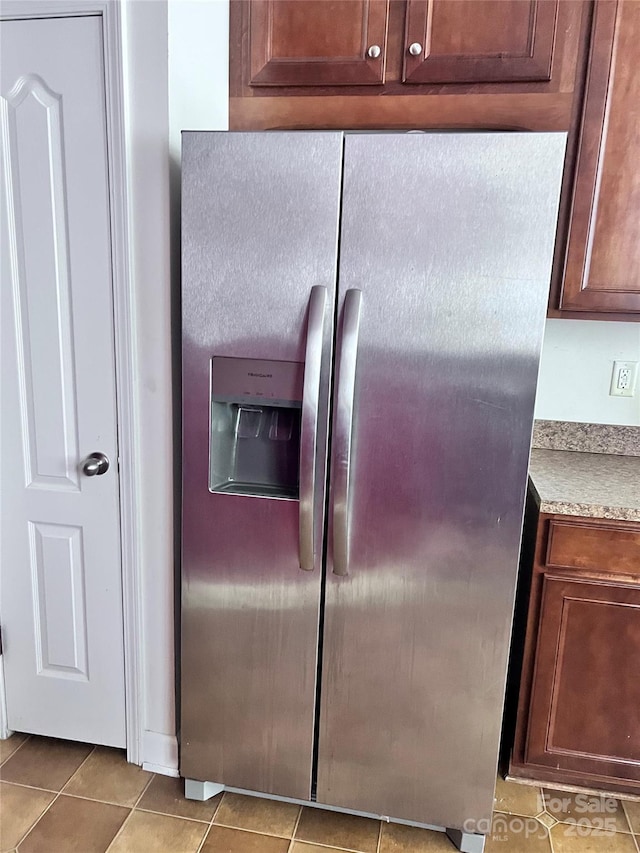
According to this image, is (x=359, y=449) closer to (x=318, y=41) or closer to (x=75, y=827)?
(x=318, y=41)

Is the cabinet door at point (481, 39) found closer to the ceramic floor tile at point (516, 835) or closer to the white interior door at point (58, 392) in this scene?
the white interior door at point (58, 392)

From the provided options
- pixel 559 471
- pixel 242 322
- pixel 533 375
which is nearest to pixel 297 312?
pixel 242 322

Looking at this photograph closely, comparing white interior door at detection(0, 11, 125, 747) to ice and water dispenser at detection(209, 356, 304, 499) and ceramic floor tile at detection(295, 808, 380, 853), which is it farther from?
ceramic floor tile at detection(295, 808, 380, 853)

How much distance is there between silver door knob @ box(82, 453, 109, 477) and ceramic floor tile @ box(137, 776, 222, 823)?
0.97 metres

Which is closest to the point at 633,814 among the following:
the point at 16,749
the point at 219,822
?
the point at 219,822

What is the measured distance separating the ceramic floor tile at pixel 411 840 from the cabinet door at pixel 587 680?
35 cm

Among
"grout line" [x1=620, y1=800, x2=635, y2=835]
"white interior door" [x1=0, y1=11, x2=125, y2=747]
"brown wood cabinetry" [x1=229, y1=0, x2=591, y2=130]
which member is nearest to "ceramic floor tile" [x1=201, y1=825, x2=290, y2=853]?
"white interior door" [x1=0, y1=11, x2=125, y2=747]

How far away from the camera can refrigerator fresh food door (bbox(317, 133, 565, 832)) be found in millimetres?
1396

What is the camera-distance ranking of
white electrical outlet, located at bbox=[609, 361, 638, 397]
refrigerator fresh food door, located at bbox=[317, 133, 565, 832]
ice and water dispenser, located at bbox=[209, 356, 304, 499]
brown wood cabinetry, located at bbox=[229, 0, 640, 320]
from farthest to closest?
white electrical outlet, located at bbox=[609, 361, 638, 397], brown wood cabinetry, located at bbox=[229, 0, 640, 320], ice and water dispenser, located at bbox=[209, 356, 304, 499], refrigerator fresh food door, located at bbox=[317, 133, 565, 832]

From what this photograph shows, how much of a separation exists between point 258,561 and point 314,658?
298 millimetres

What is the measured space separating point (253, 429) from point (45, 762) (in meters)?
1.31

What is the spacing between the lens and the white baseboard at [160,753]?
1920mm

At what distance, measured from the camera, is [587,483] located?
71.9 inches

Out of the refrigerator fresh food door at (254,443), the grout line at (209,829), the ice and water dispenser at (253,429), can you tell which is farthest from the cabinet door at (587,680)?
the grout line at (209,829)
